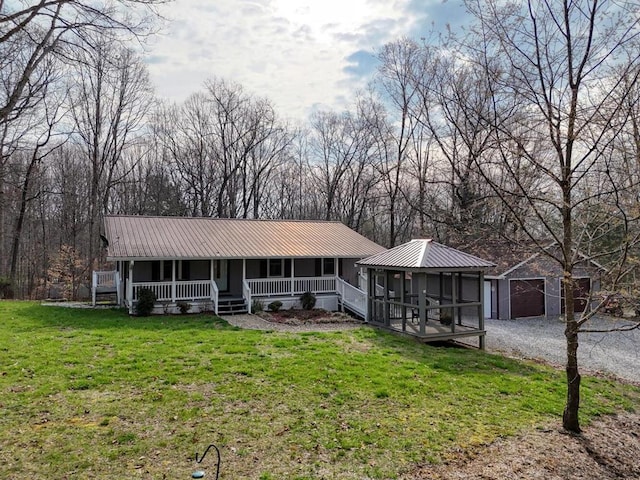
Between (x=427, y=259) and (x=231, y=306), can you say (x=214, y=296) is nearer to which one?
(x=231, y=306)

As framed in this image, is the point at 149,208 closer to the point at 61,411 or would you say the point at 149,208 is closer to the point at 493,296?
the point at 493,296

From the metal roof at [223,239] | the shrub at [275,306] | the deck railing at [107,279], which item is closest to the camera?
the metal roof at [223,239]

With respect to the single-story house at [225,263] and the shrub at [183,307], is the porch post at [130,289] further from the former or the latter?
the shrub at [183,307]

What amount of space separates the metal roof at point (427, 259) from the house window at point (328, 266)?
19.6 feet

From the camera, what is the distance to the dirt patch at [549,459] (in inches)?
181

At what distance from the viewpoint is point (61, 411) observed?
565 centimetres

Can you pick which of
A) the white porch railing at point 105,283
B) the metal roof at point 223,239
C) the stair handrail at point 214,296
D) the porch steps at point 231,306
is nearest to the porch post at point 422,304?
the metal roof at point 223,239

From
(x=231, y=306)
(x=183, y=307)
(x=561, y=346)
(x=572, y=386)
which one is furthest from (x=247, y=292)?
(x=572, y=386)

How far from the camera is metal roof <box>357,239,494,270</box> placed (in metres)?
12.1

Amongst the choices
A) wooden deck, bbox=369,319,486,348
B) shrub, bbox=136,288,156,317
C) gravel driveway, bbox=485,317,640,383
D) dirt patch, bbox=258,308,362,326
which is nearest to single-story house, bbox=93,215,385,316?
shrub, bbox=136,288,156,317

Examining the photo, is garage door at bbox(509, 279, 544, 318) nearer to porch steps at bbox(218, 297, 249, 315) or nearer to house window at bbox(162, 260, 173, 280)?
porch steps at bbox(218, 297, 249, 315)

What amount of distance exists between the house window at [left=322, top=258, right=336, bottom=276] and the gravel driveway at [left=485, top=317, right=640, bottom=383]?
7.16 m

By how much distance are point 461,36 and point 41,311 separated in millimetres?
15418

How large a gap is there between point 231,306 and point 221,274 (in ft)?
7.69
